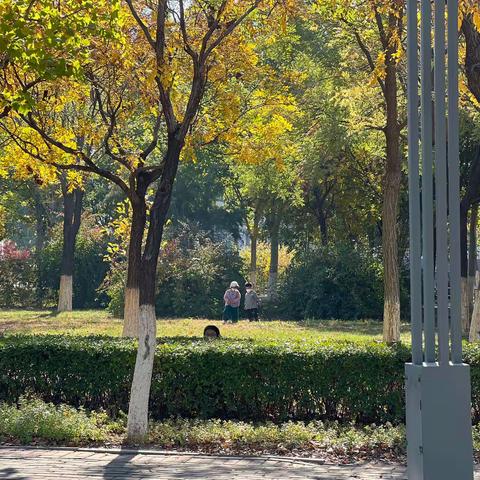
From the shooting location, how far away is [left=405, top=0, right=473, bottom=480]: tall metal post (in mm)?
5281

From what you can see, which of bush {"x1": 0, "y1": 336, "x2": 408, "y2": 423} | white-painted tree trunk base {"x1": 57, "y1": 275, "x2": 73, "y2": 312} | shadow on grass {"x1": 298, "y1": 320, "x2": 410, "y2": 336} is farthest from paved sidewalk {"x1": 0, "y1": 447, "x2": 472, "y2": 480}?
white-painted tree trunk base {"x1": 57, "y1": 275, "x2": 73, "y2": 312}

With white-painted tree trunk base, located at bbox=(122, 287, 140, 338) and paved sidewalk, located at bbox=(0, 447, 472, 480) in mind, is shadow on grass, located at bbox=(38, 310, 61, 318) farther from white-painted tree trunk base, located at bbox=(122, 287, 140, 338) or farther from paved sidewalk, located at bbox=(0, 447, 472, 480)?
paved sidewalk, located at bbox=(0, 447, 472, 480)

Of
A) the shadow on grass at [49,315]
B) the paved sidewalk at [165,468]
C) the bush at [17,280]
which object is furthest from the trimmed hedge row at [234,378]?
the bush at [17,280]

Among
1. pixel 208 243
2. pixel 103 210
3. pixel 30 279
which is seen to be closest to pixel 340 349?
pixel 208 243

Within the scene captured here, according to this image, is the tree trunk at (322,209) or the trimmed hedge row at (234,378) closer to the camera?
the trimmed hedge row at (234,378)

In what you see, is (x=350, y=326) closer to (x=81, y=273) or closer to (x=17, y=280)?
(x=81, y=273)

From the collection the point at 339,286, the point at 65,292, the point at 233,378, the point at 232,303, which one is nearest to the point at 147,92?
the point at 233,378

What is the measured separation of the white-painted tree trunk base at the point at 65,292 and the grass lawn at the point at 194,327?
245cm

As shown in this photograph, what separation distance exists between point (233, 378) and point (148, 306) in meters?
1.66

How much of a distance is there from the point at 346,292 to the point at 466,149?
718 cm

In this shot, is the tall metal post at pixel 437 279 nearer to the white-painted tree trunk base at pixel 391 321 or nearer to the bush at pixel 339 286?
the white-painted tree trunk base at pixel 391 321

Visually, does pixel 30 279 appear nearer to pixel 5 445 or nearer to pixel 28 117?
pixel 28 117

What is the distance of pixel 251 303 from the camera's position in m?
35.7

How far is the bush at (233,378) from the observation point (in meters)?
12.0
